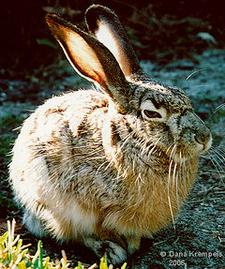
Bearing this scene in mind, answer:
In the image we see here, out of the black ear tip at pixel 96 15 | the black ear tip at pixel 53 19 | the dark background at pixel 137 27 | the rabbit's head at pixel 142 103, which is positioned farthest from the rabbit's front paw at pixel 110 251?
the dark background at pixel 137 27

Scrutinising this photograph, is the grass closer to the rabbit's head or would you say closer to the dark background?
the rabbit's head

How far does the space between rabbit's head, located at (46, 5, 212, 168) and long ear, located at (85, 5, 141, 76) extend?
0.57ft

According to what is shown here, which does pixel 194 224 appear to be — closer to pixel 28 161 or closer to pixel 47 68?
pixel 28 161

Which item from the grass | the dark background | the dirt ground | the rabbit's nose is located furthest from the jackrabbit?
the dark background

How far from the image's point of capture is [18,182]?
5148mm

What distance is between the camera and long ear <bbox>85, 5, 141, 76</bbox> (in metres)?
4.98

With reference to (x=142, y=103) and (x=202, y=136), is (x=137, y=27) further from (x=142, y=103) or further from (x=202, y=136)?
(x=202, y=136)

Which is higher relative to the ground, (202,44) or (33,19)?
(33,19)

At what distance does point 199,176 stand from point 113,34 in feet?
5.29

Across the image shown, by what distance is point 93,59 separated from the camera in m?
4.59

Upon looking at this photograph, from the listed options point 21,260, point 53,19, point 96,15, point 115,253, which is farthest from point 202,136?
point 96,15

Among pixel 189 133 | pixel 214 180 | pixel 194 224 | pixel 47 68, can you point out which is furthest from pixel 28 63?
pixel 189 133

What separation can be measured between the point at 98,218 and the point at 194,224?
90cm

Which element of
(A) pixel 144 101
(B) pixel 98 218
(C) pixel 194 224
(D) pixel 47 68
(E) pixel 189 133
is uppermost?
(D) pixel 47 68
